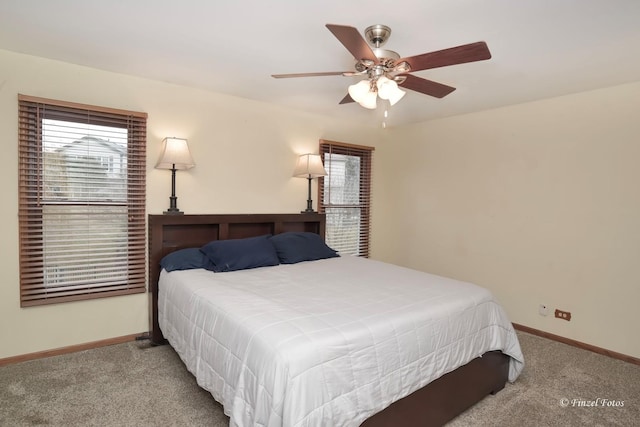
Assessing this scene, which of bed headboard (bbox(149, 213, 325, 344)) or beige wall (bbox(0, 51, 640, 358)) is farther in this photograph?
bed headboard (bbox(149, 213, 325, 344))

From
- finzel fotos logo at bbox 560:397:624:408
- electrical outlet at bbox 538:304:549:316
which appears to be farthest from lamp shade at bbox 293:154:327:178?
finzel fotos logo at bbox 560:397:624:408

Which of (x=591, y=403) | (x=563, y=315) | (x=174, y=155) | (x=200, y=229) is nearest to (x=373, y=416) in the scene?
(x=591, y=403)

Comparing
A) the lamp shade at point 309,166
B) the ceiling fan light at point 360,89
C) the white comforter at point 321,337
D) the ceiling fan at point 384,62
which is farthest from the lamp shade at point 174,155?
the ceiling fan light at point 360,89

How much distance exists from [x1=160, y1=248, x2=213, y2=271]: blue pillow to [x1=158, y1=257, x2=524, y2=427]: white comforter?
11 centimetres

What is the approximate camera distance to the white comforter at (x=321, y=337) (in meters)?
1.46

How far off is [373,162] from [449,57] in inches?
120

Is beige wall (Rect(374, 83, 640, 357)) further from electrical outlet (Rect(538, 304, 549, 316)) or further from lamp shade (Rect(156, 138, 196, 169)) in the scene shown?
lamp shade (Rect(156, 138, 196, 169))

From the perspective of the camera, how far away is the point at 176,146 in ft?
9.91

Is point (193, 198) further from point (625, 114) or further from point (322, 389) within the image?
point (625, 114)

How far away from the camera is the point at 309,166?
3826 mm

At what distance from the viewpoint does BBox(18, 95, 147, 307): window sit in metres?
2.64

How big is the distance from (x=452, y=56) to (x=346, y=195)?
2.88 metres

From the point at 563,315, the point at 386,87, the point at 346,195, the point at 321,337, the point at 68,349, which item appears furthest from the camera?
the point at 346,195

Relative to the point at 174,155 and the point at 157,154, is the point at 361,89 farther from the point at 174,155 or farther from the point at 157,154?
the point at 157,154
